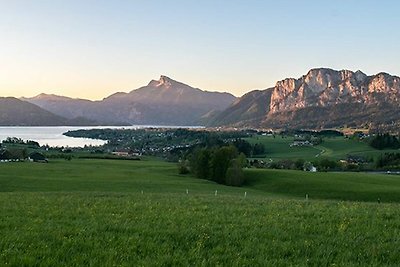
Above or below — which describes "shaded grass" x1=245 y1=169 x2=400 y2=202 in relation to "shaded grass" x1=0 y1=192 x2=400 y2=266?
below

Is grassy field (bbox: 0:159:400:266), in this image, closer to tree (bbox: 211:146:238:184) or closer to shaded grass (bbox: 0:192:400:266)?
shaded grass (bbox: 0:192:400:266)

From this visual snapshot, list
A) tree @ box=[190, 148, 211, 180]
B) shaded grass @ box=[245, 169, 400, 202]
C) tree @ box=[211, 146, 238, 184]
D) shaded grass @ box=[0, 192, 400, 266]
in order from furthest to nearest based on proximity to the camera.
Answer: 1. tree @ box=[190, 148, 211, 180]
2. tree @ box=[211, 146, 238, 184]
3. shaded grass @ box=[245, 169, 400, 202]
4. shaded grass @ box=[0, 192, 400, 266]

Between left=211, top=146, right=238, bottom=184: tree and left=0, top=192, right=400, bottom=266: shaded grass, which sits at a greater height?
left=0, top=192, right=400, bottom=266: shaded grass

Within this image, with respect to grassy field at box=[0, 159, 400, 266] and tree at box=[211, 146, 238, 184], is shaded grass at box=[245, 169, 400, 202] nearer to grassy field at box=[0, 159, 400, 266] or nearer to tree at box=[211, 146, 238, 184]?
tree at box=[211, 146, 238, 184]

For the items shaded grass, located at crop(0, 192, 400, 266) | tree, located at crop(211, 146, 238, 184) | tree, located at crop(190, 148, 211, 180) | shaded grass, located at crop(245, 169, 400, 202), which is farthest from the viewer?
tree, located at crop(190, 148, 211, 180)

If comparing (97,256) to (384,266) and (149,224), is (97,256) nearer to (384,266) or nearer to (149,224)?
(149,224)

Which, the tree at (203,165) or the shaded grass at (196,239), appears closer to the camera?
the shaded grass at (196,239)

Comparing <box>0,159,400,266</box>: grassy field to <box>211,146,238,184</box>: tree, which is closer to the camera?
<box>0,159,400,266</box>: grassy field

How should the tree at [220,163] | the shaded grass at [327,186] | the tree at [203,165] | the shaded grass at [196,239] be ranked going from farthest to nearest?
the tree at [203,165], the tree at [220,163], the shaded grass at [327,186], the shaded grass at [196,239]

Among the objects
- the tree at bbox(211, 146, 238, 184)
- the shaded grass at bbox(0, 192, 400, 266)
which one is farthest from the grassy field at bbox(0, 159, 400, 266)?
the tree at bbox(211, 146, 238, 184)

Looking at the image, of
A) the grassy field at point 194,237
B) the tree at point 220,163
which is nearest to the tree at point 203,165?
the tree at point 220,163

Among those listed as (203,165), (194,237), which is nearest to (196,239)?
(194,237)

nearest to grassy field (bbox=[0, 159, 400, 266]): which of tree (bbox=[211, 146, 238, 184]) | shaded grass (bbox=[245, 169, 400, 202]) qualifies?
shaded grass (bbox=[245, 169, 400, 202])

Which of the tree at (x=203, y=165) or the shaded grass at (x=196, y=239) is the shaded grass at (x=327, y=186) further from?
the shaded grass at (x=196, y=239)
